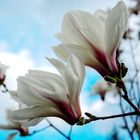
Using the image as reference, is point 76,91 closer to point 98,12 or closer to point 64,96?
point 64,96

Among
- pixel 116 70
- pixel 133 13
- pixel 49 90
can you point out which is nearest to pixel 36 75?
pixel 49 90

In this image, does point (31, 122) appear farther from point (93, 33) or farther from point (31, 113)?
point (93, 33)

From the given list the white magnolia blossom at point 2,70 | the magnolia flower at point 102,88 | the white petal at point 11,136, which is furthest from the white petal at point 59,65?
the magnolia flower at point 102,88

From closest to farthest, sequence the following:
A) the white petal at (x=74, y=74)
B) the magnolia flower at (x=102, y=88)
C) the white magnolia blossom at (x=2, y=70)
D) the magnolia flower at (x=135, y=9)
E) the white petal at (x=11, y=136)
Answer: the white petal at (x=74, y=74), the white petal at (x=11, y=136), the white magnolia blossom at (x=2, y=70), the magnolia flower at (x=102, y=88), the magnolia flower at (x=135, y=9)

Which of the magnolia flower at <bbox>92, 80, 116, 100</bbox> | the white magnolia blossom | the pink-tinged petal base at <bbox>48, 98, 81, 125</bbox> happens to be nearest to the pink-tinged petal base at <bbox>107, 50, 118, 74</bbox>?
the pink-tinged petal base at <bbox>48, 98, 81, 125</bbox>

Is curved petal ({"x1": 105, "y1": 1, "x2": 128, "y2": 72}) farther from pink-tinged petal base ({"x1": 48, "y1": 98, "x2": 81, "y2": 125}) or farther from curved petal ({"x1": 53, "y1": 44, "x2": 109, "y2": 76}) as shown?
pink-tinged petal base ({"x1": 48, "y1": 98, "x2": 81, "y2": 125})

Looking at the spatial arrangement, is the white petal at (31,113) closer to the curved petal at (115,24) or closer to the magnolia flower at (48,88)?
the magnolia flower at (48,88)

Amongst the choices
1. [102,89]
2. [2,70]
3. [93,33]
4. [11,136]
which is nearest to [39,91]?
[93,33]
